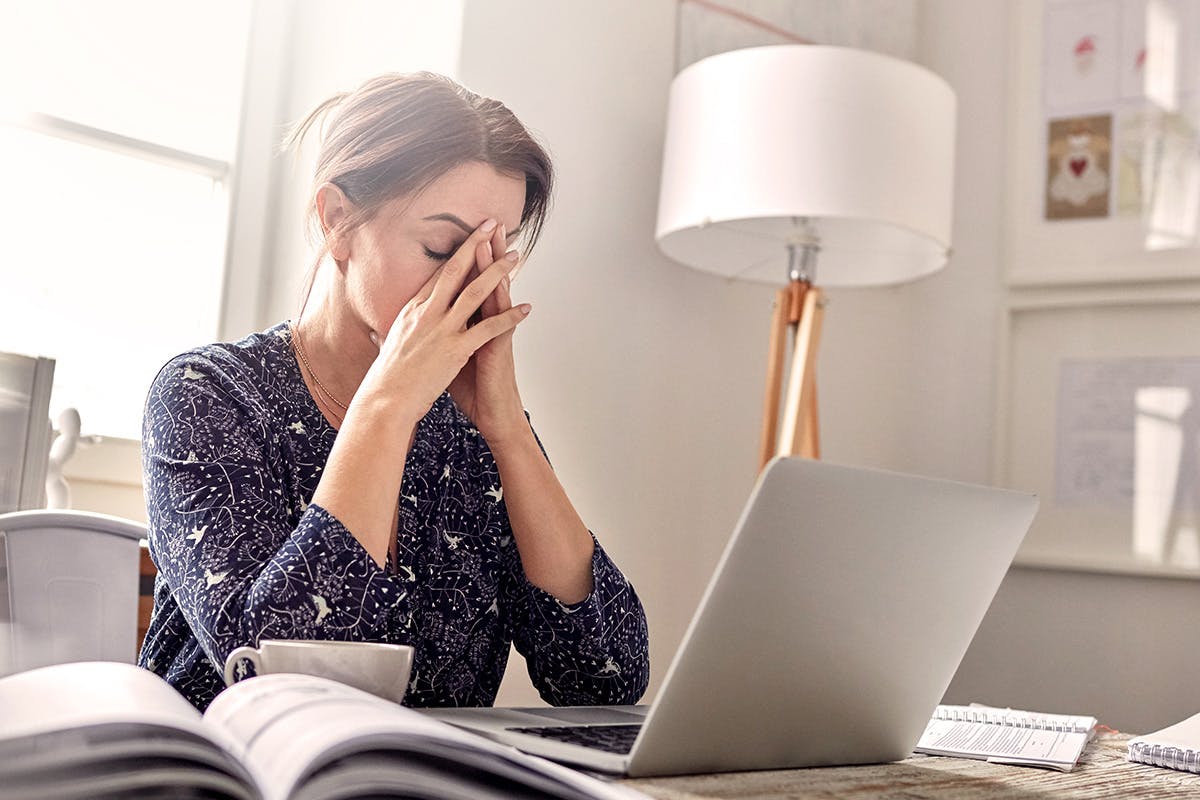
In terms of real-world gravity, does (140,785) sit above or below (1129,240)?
below

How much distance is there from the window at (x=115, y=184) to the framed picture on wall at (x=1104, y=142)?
1.56m

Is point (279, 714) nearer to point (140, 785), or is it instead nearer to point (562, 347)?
point (140, 785)

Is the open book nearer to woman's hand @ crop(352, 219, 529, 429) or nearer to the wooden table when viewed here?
the wooden table

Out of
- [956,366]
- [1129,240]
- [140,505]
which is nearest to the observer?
[140,505]

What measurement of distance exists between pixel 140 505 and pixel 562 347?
67 centimetres

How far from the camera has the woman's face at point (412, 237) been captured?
3.59ft

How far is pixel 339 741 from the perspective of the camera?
40 centimetres

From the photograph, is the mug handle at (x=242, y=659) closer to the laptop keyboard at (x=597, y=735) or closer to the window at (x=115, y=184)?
the laptop keyboard at (x=597, y=735)

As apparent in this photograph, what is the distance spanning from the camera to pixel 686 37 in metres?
2.11

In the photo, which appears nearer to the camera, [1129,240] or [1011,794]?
[1011,794]

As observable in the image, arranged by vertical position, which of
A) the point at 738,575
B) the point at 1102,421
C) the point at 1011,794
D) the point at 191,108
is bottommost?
the point at 1011,794

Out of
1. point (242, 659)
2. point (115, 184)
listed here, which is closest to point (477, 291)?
point (242, 659)

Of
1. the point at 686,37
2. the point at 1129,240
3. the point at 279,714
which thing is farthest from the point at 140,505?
the point at 1129,240

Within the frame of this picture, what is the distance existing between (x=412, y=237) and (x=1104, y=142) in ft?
5.80
